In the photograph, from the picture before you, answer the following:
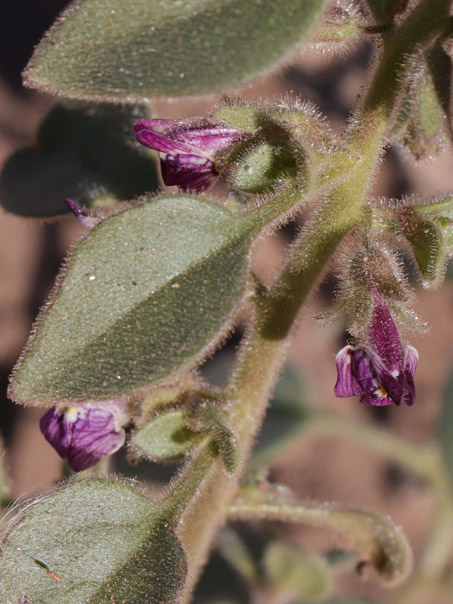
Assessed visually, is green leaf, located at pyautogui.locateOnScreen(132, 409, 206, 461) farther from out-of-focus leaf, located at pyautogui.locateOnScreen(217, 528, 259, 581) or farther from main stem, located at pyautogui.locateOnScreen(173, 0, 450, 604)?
out-of-focus leaf, located at pyautogui.locateOnScreen(217, 528, 259, 581)

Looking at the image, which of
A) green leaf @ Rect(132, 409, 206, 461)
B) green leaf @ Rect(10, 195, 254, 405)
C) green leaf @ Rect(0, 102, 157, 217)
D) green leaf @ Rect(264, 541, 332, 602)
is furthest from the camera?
green leaf @ Rect(264, 541, 332, 602)

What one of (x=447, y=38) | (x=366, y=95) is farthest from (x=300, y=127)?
(x=447, y=38)

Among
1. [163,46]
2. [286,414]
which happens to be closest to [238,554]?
[286,414]

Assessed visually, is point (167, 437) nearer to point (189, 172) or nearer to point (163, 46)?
point (189, 172)

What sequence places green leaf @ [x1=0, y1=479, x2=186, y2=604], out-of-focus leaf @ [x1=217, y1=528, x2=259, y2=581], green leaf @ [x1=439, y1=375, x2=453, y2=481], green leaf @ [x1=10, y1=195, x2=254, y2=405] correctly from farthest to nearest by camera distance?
green leaf @ [x1=439, y1=375, x2=453, y2=481]
out-of-focus leaf @ [x1=217, y1=528, x2=259, y2=581]
green leaf @ [x1=0, y1=479, x2=186, y2=604]
green leaf @ [x1=10, y1=195, x2=254, y2=405]

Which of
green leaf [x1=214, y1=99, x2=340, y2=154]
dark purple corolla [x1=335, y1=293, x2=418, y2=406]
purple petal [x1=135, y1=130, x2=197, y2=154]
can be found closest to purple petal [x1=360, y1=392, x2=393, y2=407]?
dark purple corolla [x1=335, y1=293, x2=418, y2=406]
